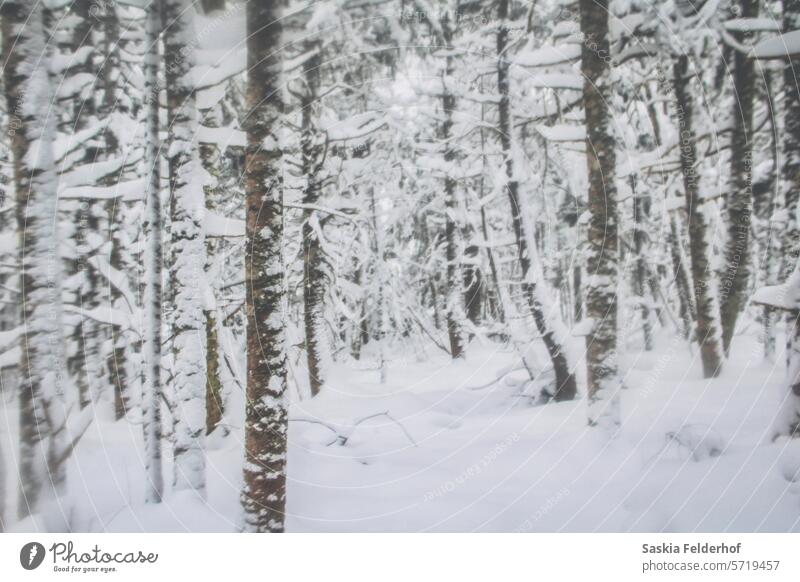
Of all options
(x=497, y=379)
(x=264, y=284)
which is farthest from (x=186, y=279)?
(x=497, y=379)

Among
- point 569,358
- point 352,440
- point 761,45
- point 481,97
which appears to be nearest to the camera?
point 761,45

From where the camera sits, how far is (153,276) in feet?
12.3

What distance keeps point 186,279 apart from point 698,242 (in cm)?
754

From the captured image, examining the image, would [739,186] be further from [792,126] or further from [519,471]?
[519,471]

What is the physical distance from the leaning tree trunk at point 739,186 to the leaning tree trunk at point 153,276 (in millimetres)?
6193

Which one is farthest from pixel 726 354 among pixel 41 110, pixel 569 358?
pixel 41 110

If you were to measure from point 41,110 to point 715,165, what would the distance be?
29.3 ft

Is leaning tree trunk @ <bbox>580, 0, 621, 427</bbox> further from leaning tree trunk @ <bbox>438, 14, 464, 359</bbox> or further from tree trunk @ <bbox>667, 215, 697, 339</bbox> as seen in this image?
tree trunk @ <bbox>667, 215, 697, 339</bbox>

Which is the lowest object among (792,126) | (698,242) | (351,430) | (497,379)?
(351,430)

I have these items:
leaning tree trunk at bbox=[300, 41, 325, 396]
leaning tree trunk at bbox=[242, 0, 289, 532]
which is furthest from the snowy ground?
leaning tree trunk at bbox=[300, 41, 325, 396]

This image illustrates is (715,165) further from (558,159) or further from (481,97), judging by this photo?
(481,97)

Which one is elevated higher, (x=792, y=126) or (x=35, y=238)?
(x=792, y=126)

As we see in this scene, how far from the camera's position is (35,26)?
3.30 metres

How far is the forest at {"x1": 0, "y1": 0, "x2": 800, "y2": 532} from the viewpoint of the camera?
314 cm
